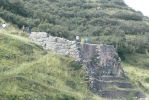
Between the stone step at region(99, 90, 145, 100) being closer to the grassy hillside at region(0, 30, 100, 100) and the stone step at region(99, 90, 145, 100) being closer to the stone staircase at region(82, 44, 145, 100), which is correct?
the stone staircase at region(82, 44, 145, 100)

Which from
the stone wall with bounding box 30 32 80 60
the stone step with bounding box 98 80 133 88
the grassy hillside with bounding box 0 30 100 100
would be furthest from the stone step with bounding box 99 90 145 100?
the stone wall with bounding box 30 32 80 60

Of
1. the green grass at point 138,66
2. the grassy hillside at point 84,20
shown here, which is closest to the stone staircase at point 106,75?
the grassy hillside at point 84,20

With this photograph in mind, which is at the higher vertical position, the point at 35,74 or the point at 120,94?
the point at 35,74

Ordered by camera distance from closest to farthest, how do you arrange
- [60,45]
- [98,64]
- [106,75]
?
[60,45]
[98,64]
[106,75]

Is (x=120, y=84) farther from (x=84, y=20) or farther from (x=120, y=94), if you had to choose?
(x=84, y=20)

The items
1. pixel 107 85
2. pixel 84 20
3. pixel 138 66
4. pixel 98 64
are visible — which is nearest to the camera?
pixel 107 85

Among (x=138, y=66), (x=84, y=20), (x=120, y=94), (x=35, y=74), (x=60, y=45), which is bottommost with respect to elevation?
(x=138, y=66)

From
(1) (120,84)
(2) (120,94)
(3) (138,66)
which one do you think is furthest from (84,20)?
(2) (120,94)
